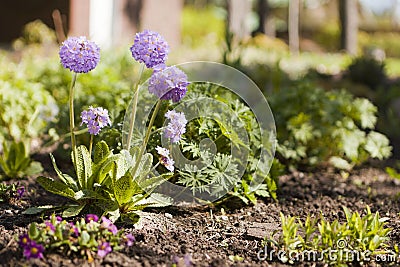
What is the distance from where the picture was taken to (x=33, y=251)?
2.16 meters

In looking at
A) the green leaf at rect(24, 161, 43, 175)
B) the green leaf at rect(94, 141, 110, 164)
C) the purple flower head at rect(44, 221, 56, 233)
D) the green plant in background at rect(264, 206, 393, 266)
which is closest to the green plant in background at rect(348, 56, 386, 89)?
the green leaf at rect(24, 161, 43, 175)

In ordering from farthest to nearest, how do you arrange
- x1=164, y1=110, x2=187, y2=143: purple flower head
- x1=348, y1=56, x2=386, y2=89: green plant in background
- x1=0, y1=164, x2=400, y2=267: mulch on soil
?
x1=348, y1=56, x2=386, y2=89: green plant in background < x1=164, y1=110, x2=187, y2=143: purple flower head < x1=0, y1=164, x2=400, y2=267: mulch on soil

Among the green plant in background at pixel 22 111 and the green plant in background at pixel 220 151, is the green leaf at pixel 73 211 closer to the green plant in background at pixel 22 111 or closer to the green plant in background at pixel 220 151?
the green plant in background at pixel 220 151

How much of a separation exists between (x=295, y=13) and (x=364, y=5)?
1591 centimetres

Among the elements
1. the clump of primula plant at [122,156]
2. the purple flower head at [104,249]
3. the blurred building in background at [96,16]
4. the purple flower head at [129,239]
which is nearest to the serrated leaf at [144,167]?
the clump of primula plant at [122,156]

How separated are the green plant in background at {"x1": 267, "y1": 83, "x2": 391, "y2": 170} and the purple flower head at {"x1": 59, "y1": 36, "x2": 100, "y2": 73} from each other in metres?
1.88

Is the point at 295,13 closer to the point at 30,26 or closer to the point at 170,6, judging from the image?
the point at 170,6

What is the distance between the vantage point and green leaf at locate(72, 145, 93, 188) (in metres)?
2.67

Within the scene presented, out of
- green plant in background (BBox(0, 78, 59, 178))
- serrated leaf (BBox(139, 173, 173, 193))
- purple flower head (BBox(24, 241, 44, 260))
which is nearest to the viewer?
purple flower head (BBox(24, 241, 44, 260))

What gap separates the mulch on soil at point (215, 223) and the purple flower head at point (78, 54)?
0.75 meters

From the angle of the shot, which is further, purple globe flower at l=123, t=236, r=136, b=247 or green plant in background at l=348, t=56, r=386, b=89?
green plant in background at l=348, t=56, r=386, b=89

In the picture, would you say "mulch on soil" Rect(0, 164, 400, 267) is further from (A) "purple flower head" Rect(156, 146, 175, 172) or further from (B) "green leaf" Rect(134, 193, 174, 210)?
(A) "purple flower head" Rect(156, 146, 175, 172)
